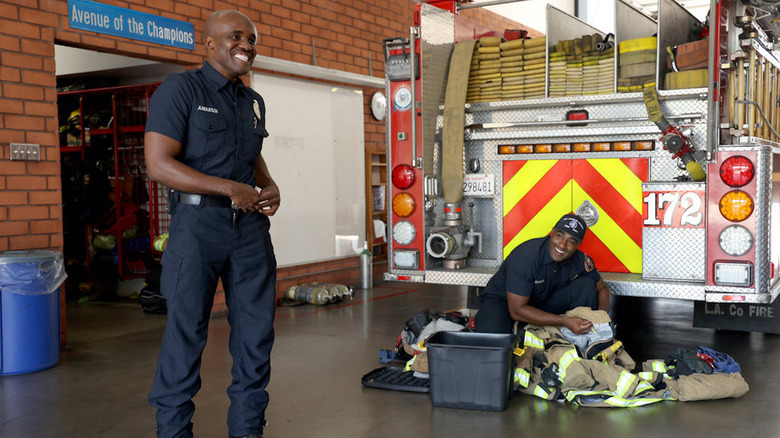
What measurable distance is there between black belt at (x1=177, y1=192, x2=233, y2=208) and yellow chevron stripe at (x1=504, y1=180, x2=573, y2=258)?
114 inches

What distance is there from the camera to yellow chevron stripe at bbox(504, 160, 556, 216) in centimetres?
546

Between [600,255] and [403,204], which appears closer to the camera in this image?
[600,255]

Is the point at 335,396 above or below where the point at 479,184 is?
below

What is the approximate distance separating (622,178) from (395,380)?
2089 millimetres

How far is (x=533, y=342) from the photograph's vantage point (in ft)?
15.6

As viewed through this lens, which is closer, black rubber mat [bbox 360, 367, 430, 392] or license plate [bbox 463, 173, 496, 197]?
black rubber mat [bbox 360, 367, 430, 392]

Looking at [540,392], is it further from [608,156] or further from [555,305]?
[608,156]

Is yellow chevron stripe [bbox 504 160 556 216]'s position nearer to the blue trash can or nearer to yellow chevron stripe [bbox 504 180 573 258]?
yellow chevron stripe [bbox 504 180 573 258]

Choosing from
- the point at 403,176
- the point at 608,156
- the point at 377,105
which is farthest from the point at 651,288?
the point at 377,105

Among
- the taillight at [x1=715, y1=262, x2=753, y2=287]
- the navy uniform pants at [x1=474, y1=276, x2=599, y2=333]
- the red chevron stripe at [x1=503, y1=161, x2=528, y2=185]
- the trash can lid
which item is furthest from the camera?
the red chevron stripe at [x1=503, y1=161, x2=528, y2=185]

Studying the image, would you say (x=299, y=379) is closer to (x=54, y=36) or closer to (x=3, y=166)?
(x=3, y=166)

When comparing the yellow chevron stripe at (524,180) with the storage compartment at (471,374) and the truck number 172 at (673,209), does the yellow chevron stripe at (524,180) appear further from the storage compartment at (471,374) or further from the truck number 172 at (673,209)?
the storage compartment at (471,374)

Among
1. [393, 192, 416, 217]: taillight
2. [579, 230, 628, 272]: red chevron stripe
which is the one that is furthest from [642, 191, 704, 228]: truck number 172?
[393, 192, 416, 217]: taillight

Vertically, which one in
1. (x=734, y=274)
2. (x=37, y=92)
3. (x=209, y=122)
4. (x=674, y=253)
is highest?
(x=37, y=92)
